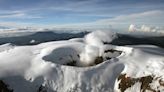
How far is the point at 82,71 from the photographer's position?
1245 inches

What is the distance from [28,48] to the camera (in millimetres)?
39156

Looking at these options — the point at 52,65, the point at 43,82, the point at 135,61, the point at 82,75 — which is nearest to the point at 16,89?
the point at 43,82

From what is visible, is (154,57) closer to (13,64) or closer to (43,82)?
(43,82)

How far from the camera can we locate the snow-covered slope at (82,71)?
29.5 meters

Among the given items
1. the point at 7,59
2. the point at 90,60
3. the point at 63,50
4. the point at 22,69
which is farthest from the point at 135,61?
the point at 7,59

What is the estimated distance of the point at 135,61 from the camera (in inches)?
1292

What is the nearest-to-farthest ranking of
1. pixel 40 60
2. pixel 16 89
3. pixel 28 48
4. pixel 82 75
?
pixel 16 89 → pixel 82 75 → pixel 40 60 → pixel 28 48

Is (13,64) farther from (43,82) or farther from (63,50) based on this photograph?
(63,50)

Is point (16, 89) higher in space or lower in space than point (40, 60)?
lower

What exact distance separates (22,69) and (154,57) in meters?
16.0

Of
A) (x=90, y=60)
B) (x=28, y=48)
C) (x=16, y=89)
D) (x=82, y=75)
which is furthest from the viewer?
(x=28, y=48)

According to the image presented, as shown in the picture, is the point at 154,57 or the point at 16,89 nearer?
the point at 16,89

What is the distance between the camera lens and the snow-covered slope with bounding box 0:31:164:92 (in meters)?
29.5

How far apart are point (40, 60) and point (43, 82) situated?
4.14 metres
